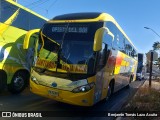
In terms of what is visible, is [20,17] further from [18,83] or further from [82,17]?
[82,17]

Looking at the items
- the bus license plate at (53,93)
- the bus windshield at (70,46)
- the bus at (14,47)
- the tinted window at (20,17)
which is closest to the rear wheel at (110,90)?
the bus windshield at (70,46)

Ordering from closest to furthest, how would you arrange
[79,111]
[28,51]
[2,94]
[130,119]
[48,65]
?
[130,119]
[48,65]
[79,111]
[2,94]
[28,51]

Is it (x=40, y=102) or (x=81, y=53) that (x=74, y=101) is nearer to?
(x=81, y=53)

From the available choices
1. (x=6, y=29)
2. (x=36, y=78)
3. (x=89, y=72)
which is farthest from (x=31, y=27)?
(x=89, y=72)

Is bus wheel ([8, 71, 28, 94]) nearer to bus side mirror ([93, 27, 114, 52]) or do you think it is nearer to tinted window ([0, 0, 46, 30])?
tinted window ([0, 0, 46, 30])

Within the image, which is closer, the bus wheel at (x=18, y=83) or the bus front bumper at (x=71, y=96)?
the bus front bumper at (x=71, y=96)

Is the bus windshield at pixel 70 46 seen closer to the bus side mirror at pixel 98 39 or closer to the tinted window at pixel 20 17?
the bus side mirror at pixel 98 39

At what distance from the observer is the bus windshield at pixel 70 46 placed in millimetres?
9094

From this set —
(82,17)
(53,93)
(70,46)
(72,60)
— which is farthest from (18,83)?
(82,17)

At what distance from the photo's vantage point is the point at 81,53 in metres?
9.20

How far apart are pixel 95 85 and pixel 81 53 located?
117cm

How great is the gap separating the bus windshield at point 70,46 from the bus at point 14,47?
2249 millimetres

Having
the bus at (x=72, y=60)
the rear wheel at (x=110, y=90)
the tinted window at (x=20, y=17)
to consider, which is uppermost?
the tinted window at (x=20, y=17)

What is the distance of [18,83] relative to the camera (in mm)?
12578
